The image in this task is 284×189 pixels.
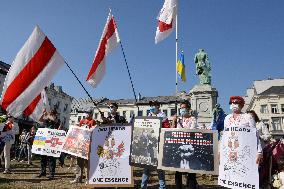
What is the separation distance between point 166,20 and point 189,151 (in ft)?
31.3

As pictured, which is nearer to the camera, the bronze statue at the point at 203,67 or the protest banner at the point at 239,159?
the protest banner at the point at 239,159

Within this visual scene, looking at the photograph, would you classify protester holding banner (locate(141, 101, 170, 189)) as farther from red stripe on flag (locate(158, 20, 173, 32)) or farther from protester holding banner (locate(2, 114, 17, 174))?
red stripe on flag (locate(158, 20, 173, 32))

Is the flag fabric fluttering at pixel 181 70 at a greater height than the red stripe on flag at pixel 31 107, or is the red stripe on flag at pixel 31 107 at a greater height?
the flag fabric fluttering at pixel 181 70

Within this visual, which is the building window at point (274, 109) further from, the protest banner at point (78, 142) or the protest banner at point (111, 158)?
the protest banner at point (111, 158)

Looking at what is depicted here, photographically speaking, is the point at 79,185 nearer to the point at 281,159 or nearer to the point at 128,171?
the point at 128,171

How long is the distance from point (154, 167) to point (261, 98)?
242 feet

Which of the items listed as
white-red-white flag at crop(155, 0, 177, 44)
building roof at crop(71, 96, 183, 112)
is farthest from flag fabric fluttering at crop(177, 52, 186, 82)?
building roof at crop(71, 96, 183, 112)

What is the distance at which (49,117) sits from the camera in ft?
36.7

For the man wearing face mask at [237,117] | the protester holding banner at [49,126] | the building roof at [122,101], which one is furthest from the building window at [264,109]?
the man wearing face mask at [237,117]

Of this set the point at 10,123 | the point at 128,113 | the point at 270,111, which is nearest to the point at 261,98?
the point at 270,111

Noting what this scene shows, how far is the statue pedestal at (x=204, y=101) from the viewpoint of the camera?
29.5 meters

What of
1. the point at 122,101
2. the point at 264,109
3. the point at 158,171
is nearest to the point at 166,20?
the point at 158,171

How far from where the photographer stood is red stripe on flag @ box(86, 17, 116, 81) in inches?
360

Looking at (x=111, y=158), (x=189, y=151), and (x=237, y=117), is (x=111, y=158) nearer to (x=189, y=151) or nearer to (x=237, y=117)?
(x=189, y=151)
